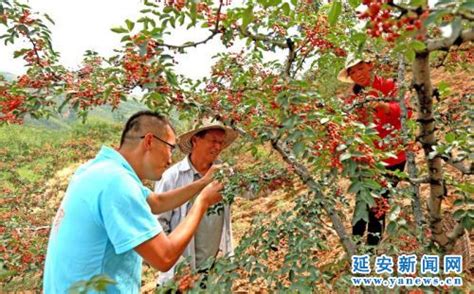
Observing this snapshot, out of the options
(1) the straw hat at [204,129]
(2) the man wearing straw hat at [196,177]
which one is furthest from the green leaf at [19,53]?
(2) the man wearing straw hat at [196,177]

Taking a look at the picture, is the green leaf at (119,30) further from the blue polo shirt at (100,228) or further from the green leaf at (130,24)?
the blue polo shirt at (100,228)

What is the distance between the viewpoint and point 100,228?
5.28 feet

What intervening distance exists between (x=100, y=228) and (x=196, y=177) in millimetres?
1314

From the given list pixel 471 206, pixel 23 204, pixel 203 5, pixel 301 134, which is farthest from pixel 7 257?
pixel 23 204

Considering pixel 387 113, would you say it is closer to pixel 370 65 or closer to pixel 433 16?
pixel 370 65

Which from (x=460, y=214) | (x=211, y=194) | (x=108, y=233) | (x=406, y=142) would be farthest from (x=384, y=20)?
(x=406, y=142)

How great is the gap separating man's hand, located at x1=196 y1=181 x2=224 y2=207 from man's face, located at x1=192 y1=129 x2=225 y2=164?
1.88ft

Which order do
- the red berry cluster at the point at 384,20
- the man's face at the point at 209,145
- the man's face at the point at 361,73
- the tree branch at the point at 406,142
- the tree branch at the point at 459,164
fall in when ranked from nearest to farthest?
the red berry cluster at the point at 384,20 → the tree branch at the point at 459,164 → the tree branch at the point at 406,142 → the man's face at the point at 209,145 → the man's face at the point at 361,73

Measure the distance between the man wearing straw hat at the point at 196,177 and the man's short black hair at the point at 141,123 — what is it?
670 millimetres

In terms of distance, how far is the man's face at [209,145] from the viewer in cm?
272

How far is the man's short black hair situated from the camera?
1.95 m

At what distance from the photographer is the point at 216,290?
1.55 m

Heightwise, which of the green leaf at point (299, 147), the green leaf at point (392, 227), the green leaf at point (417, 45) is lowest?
the green leaf at point (392, 227)

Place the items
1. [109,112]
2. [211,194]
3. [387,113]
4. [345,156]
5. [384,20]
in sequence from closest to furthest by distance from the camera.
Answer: [384,20], [345,156], [211,194], [387,113], [109,112]
